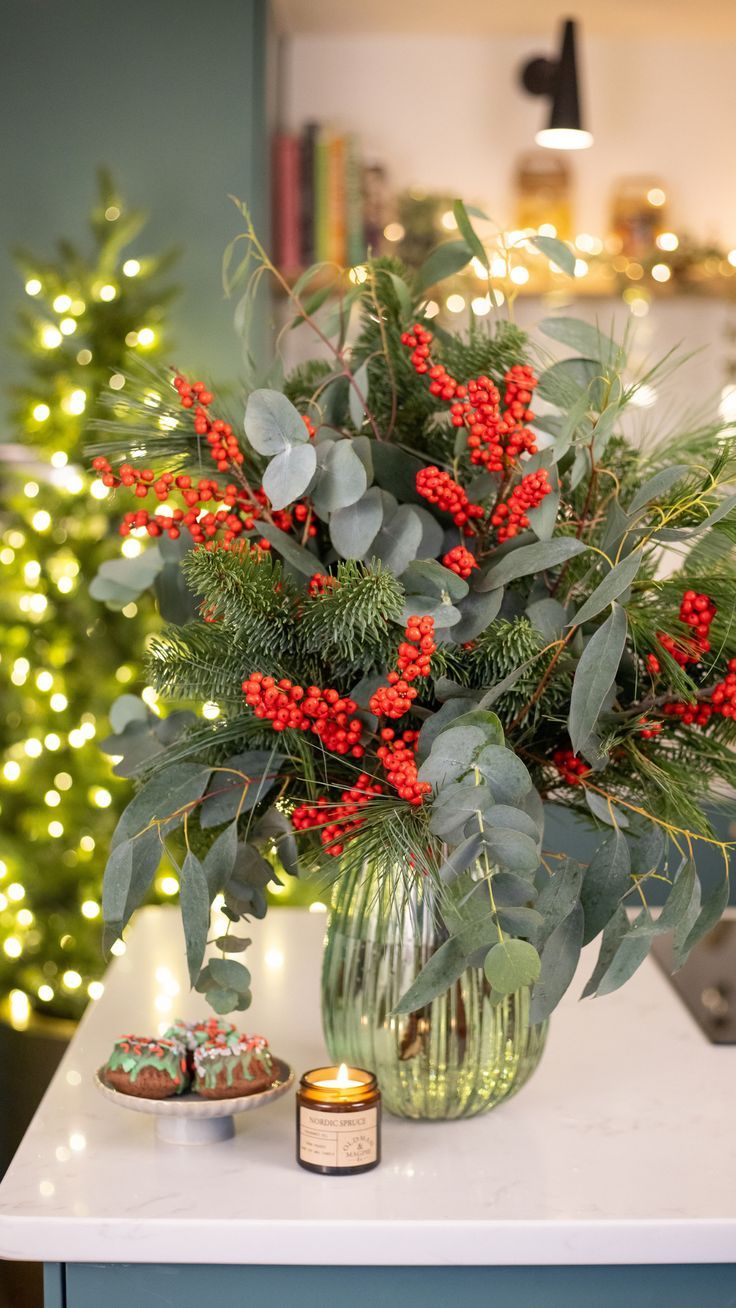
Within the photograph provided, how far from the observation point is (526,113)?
3.42 meters

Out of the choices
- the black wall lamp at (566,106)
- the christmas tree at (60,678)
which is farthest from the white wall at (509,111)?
the christmas tree at (60,678)

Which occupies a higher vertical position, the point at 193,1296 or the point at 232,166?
the point at 232,166

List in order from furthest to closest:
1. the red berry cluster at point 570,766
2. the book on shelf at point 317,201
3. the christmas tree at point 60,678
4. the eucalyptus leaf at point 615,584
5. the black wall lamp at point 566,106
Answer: the book on shelf at point 317,201, the black wall lamp at point 566,106, the christmas tree at point 60,678, the red berry cluster at point 570,766, the eucalyptus leaf at point 615,584

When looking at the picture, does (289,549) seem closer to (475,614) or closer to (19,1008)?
(475,614)

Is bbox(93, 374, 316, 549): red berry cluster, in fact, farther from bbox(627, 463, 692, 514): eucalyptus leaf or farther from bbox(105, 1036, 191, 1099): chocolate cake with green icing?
bbox(105, 1036, 191, 1099): chocolate cake with green icing

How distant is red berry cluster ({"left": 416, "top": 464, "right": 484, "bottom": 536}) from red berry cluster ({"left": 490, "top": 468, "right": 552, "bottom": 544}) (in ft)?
0.06

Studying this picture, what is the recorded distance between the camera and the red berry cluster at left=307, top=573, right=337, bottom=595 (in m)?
0.82

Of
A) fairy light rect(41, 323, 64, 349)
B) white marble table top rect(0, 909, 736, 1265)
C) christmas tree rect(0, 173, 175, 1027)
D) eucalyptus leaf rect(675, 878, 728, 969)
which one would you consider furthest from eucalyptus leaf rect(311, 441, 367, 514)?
fairy light rect(41, 323, 64, 349)

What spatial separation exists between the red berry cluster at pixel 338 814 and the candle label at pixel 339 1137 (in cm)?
18

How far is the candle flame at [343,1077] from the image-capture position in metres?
0.91

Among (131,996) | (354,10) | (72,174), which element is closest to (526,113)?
(354,10)

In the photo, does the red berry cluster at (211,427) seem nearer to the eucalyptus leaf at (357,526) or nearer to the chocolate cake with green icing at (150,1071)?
the eucalyptus leaf at (357,526)

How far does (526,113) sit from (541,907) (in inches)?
121

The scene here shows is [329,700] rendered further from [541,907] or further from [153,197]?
[153,197]
